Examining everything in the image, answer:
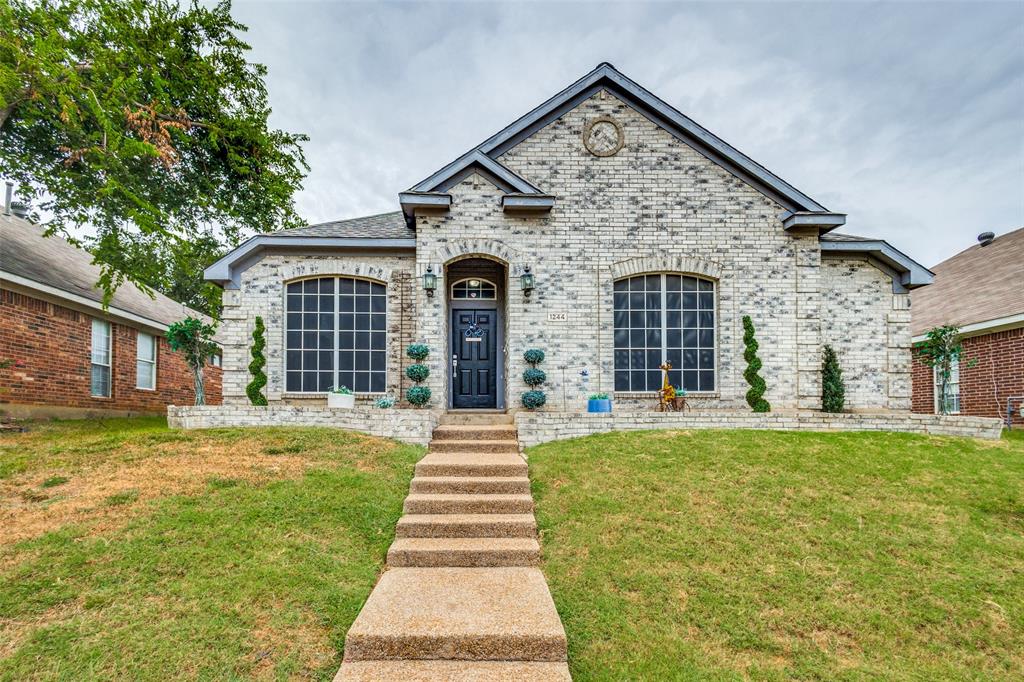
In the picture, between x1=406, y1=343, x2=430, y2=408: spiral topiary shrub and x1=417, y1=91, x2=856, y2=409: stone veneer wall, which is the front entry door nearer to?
x1=417, y1=91, x2=856, y2=409: stone veneer wall

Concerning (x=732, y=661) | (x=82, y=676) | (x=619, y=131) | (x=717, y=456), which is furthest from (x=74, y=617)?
(x=619, y=131)

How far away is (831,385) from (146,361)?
54.8 feet

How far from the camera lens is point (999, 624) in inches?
156

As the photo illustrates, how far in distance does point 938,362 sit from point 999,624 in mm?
7302

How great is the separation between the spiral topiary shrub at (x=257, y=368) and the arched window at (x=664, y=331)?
21.0 ft

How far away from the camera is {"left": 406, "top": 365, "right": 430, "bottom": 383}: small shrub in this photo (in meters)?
9.29

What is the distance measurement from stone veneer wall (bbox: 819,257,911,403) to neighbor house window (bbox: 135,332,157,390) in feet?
54.4

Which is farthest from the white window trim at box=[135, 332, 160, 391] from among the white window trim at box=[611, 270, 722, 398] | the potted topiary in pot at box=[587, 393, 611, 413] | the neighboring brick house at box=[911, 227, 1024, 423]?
the neighboring brick house at box=[911, 227, 1024, 423]

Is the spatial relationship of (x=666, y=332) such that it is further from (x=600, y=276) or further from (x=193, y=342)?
(x=193, y=342)

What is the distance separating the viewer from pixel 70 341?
39.8ft

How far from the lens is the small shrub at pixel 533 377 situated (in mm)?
9477

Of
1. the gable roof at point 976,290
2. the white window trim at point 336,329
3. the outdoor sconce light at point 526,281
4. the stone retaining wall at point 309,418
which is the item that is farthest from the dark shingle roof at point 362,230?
the gable roof at point 976,290

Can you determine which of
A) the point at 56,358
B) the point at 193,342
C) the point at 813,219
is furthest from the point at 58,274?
the point at 813,219

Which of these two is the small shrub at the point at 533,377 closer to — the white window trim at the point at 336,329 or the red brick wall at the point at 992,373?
the white window trim at the point at 336,329
